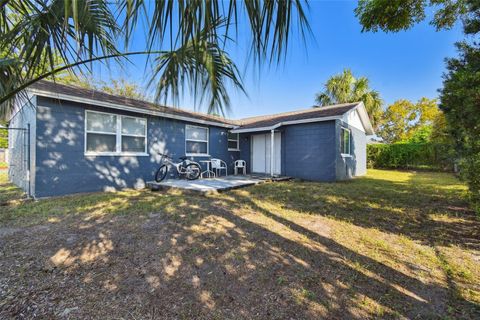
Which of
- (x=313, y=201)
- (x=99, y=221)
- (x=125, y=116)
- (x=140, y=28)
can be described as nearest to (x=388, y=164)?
(x=313, y=201)

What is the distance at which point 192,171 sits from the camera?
9.28 meters

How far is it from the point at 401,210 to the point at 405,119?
29381 millimetres

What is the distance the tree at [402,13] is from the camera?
520cm

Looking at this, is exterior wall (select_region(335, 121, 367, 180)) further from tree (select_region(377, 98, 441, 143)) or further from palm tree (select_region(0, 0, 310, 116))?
tree (select_region(377, 98, 441, 143))

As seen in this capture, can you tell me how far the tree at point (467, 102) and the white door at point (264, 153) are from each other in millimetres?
7185

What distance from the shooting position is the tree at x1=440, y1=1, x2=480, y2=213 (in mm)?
3410

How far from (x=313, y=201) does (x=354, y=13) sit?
481 centimetres

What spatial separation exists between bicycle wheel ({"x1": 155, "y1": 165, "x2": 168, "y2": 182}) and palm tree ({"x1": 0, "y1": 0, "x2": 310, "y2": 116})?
22.1 ft

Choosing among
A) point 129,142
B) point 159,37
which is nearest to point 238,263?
point 159,37

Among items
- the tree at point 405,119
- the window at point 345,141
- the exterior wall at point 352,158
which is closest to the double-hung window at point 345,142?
the window at point 345,141

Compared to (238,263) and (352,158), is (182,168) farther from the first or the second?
A: (352,158)

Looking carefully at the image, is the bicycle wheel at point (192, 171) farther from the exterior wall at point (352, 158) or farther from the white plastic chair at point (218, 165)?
the exterior wall at point (352, 158)

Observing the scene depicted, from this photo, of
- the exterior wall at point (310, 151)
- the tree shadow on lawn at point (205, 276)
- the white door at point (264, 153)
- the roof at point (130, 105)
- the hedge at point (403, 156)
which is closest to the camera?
the tree shadow on lawn at point (205, 276)

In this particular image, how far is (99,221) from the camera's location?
4172 millimetres
